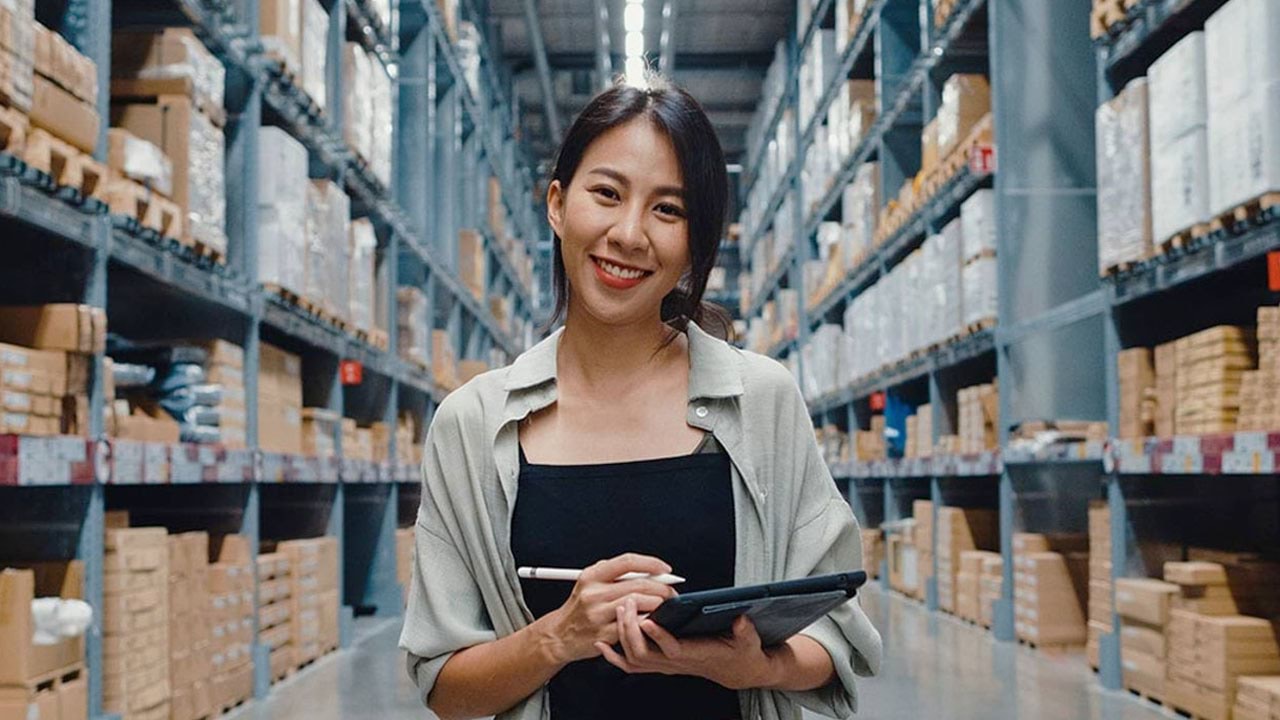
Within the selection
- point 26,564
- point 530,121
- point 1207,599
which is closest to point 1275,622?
point 1207,599

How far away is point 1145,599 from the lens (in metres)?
5.44

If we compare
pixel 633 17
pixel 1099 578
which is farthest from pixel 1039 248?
pixel 633 17

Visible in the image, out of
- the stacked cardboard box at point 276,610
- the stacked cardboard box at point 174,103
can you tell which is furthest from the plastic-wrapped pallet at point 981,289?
the stacked cardboard box at point 174,103

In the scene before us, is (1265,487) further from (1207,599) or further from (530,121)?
(530,121)

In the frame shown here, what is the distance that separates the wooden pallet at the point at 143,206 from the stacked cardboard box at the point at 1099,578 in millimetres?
3985

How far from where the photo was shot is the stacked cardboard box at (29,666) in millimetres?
3627

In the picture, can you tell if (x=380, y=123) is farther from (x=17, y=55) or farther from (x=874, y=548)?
(x=874, y=548)

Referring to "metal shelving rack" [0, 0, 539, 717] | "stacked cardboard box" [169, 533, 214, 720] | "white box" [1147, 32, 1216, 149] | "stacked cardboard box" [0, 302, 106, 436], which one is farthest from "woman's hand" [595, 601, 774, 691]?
"white box" [1147, 32, 1216, 149]

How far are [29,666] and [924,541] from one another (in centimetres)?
731

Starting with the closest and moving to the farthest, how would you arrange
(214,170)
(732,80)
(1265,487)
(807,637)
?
1. (807,637)
2. (214,170)
3. (1265,487)
4. (732,80)

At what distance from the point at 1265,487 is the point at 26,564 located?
556cm

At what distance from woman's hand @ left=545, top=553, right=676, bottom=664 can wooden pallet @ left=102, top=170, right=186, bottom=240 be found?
3.24 m

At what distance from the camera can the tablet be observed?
4.49 ft

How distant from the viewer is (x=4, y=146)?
139 inches
